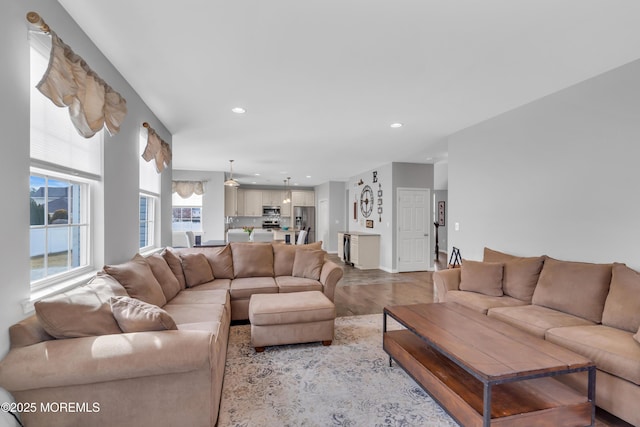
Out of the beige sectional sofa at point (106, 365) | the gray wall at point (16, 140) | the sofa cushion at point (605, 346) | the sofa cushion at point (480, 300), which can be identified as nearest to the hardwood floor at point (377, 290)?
the sofa cushion at point (480, 300)

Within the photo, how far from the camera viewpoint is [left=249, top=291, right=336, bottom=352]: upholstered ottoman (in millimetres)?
2826

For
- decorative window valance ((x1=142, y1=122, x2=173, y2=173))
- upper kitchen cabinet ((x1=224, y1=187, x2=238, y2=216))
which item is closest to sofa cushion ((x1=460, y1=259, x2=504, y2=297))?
decorative window valance ((x1=142, y1=122, x2=173, y2=173))

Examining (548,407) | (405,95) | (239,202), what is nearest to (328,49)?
(405,95)

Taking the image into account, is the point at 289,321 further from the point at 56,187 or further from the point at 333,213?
the point at 333,213

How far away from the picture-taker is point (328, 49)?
2270 mm

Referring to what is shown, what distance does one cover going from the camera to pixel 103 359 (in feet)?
4.94

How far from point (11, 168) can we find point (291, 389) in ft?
7.26

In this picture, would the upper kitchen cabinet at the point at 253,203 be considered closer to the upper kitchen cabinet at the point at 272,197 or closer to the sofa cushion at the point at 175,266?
the upper kitchen cabinet at the point at 272,197

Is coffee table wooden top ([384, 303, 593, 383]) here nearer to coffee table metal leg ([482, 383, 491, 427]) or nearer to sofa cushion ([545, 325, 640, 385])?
coffee table metal leg ([482, 383, 491, 427])

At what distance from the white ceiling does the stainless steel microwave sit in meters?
6.96

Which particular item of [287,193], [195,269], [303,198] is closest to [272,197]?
[287,193]

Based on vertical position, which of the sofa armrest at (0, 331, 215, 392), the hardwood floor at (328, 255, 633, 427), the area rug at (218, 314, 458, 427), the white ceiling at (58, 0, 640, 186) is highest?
the white ceiling at (58, 0, 640, 186)

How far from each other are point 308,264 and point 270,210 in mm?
7275

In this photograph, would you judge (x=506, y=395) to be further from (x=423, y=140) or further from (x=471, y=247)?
(x=423, y=140)
